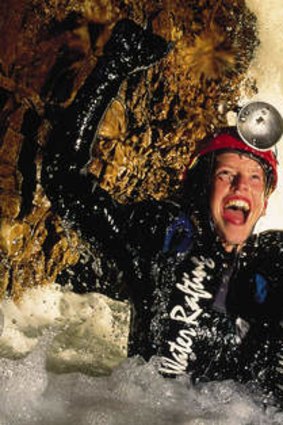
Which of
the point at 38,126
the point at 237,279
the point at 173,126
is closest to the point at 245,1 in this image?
the point at 173,126

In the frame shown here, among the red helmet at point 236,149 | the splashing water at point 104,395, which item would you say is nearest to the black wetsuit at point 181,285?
the splashing water at point 104,395

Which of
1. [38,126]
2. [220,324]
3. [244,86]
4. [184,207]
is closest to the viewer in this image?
[220,324]

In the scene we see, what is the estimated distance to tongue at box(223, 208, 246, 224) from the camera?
3.19 metres

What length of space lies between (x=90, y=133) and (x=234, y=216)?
40.7 inches

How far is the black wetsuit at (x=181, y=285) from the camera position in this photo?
274cm

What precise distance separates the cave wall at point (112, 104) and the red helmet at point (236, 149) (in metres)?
1.02

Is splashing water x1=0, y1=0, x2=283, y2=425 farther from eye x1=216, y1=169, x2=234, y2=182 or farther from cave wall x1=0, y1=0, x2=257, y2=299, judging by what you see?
eye x1=216, y1=169, x2=234, y2=182

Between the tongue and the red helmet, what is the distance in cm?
33

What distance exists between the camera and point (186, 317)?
292cm

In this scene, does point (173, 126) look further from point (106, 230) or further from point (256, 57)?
point (106, 230)

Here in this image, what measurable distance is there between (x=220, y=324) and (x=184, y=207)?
71 centimetres

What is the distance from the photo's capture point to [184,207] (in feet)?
10.6

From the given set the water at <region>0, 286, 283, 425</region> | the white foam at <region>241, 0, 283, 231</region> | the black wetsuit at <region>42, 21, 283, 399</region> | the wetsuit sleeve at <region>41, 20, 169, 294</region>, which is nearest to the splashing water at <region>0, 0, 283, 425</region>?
the water at <region>0, 286, 283, 425</region>

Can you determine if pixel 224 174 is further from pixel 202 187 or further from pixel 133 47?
pixel 133 47
